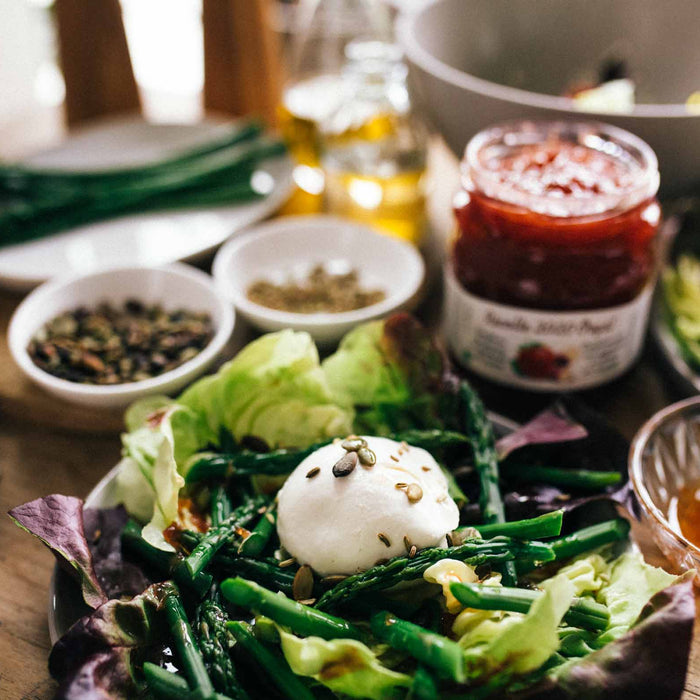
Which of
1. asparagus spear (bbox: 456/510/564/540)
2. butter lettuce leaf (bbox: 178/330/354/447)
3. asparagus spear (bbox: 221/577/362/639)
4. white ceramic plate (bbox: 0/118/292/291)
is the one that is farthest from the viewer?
white ceramic plate (bbox: 0/118/292/291)

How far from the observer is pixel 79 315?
180cm

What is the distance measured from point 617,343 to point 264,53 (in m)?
1.46

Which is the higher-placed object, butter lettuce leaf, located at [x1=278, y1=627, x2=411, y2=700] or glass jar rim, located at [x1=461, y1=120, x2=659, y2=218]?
glass jar rim, located at [x1=461, y1=120, x2=659, y2=218]

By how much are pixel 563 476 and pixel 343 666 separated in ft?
1.73

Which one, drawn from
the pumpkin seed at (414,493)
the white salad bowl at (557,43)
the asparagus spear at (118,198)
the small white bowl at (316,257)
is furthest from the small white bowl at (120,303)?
the white salad bowl at (557,43)

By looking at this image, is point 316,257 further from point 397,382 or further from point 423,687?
point 423,687

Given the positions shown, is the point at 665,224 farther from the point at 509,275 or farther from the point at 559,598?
the point at 559,598

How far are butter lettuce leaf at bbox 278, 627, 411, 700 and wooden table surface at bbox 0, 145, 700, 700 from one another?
42 cm

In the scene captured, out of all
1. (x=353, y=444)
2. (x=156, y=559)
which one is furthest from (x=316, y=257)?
(x=156, y=559)

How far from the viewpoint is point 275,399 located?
1.40 meters

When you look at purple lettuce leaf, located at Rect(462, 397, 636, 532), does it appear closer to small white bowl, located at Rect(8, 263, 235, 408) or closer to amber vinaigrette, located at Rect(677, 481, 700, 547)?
amber vinaigrette, located at Rect(677, 481, 700, 547)

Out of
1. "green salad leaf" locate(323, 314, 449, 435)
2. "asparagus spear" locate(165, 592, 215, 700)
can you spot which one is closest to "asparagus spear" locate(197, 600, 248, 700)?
"asparagus spear" locate(165, 592, 215, 700)

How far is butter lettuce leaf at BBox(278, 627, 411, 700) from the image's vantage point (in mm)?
941

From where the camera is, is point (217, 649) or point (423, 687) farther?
point (217, 649)
